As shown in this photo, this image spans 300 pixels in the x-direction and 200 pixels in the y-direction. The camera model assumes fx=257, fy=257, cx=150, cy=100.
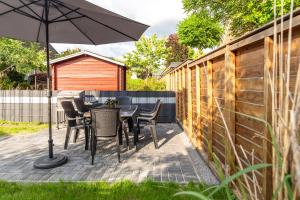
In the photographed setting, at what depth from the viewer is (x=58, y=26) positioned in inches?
207

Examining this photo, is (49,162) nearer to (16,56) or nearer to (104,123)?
(104,123)

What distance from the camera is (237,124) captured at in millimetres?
→ 3045

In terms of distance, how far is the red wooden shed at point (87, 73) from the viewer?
15359mm

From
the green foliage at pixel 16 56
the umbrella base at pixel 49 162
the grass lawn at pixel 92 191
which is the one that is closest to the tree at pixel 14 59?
the green foliage at pixel 16 56

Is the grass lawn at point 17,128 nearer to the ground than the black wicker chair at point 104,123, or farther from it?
nearer to the ground

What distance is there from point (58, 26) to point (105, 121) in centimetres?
227

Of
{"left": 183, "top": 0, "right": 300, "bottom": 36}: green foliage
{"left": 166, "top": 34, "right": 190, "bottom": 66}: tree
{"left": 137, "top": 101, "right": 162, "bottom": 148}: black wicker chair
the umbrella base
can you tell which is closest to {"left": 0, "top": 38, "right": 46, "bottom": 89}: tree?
{"left": 137, "top": 101, "right": 162, "bottom": 148}: black wicker chair

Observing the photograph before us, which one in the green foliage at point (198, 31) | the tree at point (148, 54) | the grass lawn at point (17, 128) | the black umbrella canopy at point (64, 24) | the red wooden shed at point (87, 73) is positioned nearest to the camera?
the black umbrella canopy at point (64, 24)

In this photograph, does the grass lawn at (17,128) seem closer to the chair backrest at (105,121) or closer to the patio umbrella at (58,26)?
the patio umbrella at (58,26)

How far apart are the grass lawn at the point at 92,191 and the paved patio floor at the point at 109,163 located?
0.27m

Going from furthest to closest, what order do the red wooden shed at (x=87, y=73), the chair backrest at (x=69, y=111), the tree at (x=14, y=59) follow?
the tree at (x=14, y=59)
the red wooden shed at (x=87, y=73)
the chair backrest at (x=69, y=111)

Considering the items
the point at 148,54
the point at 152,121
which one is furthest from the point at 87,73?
the point at 148,54

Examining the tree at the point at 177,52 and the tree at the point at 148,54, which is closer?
the tree at the point at 148,54

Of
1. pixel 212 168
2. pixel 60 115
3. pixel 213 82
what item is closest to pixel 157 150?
pixel 212 168
